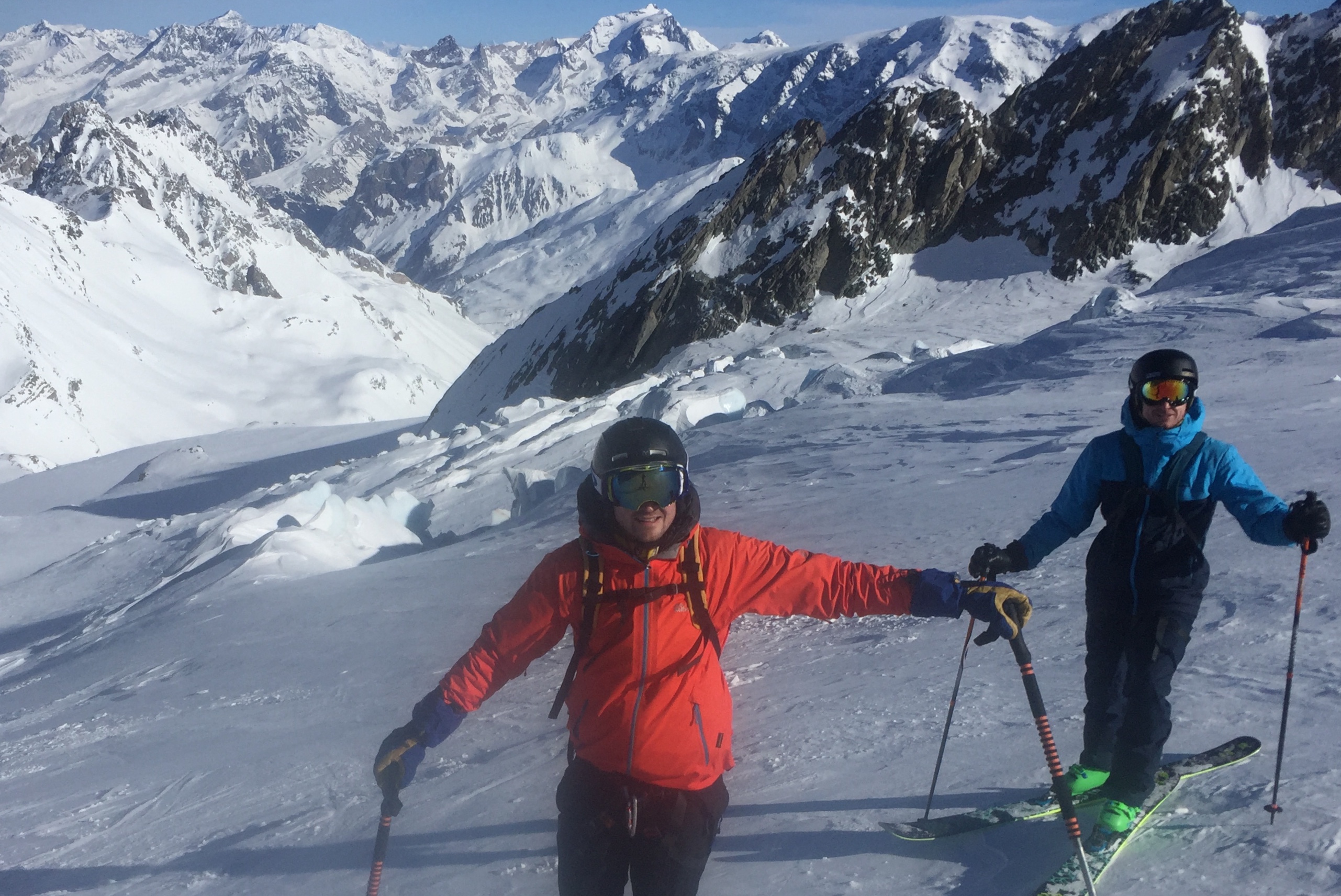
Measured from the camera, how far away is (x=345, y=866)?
383 cm

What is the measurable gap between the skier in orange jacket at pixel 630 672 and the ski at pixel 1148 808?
1.16m

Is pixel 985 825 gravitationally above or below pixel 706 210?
below

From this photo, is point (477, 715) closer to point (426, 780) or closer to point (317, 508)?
point (426, 780)

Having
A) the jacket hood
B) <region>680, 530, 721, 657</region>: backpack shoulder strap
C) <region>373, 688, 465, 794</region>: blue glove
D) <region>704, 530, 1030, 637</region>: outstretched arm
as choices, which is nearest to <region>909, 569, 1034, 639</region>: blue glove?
<region>704, 530, 1030, 637</region>: outstretched arm

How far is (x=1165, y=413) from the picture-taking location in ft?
10.5

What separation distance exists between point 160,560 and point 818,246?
26853mm

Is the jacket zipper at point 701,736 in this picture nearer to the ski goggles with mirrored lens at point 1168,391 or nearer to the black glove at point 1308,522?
the ski goggles with mirrored lens at point 1168,391

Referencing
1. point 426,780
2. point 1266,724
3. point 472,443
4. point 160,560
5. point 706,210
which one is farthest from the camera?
point 706,210

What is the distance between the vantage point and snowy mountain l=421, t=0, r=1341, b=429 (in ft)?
110

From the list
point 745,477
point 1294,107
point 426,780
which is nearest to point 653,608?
point 426,780

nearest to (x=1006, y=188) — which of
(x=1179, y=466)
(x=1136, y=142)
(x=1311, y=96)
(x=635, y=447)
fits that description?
(x=1136, y=142)

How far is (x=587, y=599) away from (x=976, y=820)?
1.76 m

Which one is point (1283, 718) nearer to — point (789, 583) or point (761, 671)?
point (789, 583)

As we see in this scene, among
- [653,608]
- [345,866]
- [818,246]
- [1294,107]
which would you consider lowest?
[345,866]
